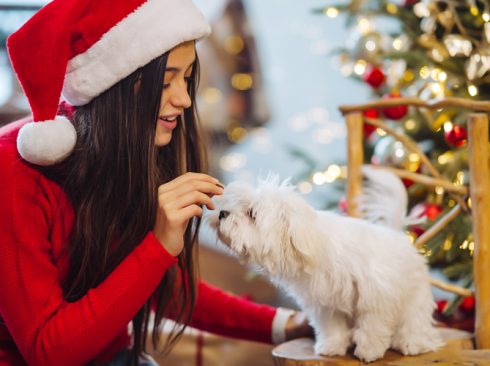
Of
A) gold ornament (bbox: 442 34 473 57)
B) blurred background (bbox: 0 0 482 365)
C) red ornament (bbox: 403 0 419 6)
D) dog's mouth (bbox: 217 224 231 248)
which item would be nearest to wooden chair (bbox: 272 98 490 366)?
blurred background (bbox: 0 0 482 365)

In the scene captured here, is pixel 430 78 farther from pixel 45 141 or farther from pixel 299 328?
pixel 45 141

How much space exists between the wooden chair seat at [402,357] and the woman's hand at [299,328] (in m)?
0.05

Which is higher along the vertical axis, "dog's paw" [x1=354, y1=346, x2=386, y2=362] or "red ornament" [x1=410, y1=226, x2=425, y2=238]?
"red ornament" [x1=410, y1=226, x2=425, y2=238]

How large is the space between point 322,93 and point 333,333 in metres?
2.41

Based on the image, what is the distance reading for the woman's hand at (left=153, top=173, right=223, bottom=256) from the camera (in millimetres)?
1068

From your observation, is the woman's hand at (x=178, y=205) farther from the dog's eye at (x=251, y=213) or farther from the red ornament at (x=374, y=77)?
the red ornament at (x=374, y=77)

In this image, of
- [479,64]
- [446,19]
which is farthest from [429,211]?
[446,19]

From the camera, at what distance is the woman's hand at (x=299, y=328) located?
1408 millimetres

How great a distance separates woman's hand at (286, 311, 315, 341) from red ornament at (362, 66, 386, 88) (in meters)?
0.95

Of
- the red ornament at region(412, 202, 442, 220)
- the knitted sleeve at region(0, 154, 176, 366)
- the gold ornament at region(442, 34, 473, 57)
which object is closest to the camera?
the knitted sleeve at region(0, 154, 176, 366)

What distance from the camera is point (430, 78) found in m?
2.09

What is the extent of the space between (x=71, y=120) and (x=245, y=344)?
0.99 m

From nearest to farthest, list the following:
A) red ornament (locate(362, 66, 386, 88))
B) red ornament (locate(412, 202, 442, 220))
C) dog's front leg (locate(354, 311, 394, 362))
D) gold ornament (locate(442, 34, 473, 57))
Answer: dog's front leg (locate(354, 311, 394, 362)) → red ornament (locate(412, 202, 442, 220)) → gold ornament (locate(442, 34, 473, 57)) → red ornament (locate(362, 66, 386, 88))

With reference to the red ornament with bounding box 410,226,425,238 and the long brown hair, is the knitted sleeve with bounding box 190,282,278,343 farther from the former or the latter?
the red ornament with bounding box 410,226,425,238
